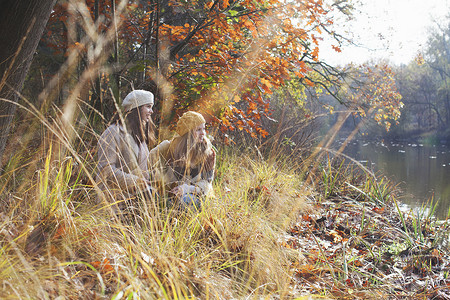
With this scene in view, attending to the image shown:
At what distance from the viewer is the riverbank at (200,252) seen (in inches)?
64.1

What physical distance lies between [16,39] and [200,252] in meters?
1.63

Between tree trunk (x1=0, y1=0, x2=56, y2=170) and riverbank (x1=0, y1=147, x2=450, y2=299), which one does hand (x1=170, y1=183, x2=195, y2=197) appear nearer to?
riverbank (x1=0, y1=147, x2=450, y2=299)

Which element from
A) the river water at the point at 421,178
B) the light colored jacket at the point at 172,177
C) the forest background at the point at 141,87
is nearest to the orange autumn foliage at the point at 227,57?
the forest background at the point at 141,87

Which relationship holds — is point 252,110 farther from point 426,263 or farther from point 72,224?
point 72,224

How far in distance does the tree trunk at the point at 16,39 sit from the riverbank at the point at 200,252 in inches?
17.9

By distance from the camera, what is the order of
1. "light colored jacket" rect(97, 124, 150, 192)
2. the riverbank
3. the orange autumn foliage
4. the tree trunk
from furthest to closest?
1. the orange autumn foliage
2. "light colored jacket" rect(97, 124, 150, 192)
3. the tree trunk
4. the riverbank

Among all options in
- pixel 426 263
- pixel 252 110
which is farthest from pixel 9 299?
pixel 252 110

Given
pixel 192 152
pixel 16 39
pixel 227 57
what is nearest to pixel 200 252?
pixel 192 152

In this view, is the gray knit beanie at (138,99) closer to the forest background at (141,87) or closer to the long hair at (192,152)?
the forest background at (141,87)

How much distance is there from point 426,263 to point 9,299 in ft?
9.97

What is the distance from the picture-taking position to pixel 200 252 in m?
2.32

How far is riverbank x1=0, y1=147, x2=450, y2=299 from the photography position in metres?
1.63

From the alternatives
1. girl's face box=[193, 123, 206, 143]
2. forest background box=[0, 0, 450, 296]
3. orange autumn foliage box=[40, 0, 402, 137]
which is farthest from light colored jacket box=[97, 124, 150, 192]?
orange autumn foliage box=[40, 0, 402, 137]

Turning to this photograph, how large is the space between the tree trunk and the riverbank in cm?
46
